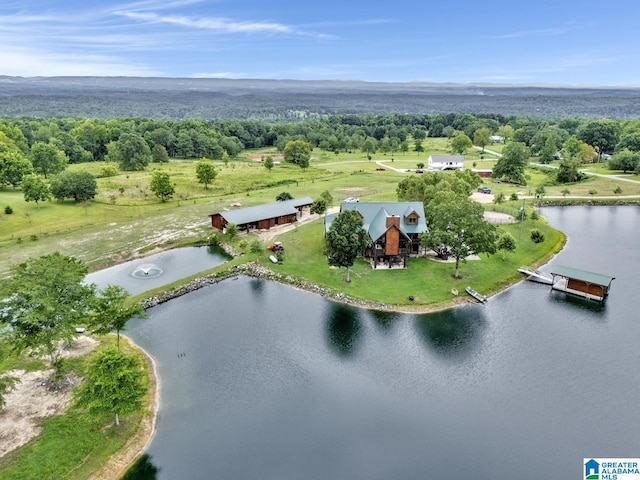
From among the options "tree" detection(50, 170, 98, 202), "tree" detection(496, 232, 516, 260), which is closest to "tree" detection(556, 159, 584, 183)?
"tree" detection(496, 232, 516, 260)

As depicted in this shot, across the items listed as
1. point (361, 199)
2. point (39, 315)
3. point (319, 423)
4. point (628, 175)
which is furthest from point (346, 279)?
point (628, 175)

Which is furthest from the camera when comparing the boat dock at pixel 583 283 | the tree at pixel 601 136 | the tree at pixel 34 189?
the tree at pixel 601 136

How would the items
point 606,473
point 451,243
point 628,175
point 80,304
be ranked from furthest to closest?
point 628,175
point 451,243
point 80,304
point 606,473

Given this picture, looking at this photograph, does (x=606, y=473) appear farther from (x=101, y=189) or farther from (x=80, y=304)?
(x=101, y=189)

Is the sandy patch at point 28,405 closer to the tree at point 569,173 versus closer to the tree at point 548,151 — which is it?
the tree at point 569,173

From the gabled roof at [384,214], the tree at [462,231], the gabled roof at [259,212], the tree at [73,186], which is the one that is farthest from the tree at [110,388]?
the tree at [73,186]

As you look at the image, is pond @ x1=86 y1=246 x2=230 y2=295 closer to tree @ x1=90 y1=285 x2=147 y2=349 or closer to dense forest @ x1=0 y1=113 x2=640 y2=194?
tree @ x1=90 y1=285 x2=147 y2=349

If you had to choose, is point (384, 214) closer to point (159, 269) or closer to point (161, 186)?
point (159, 269)
